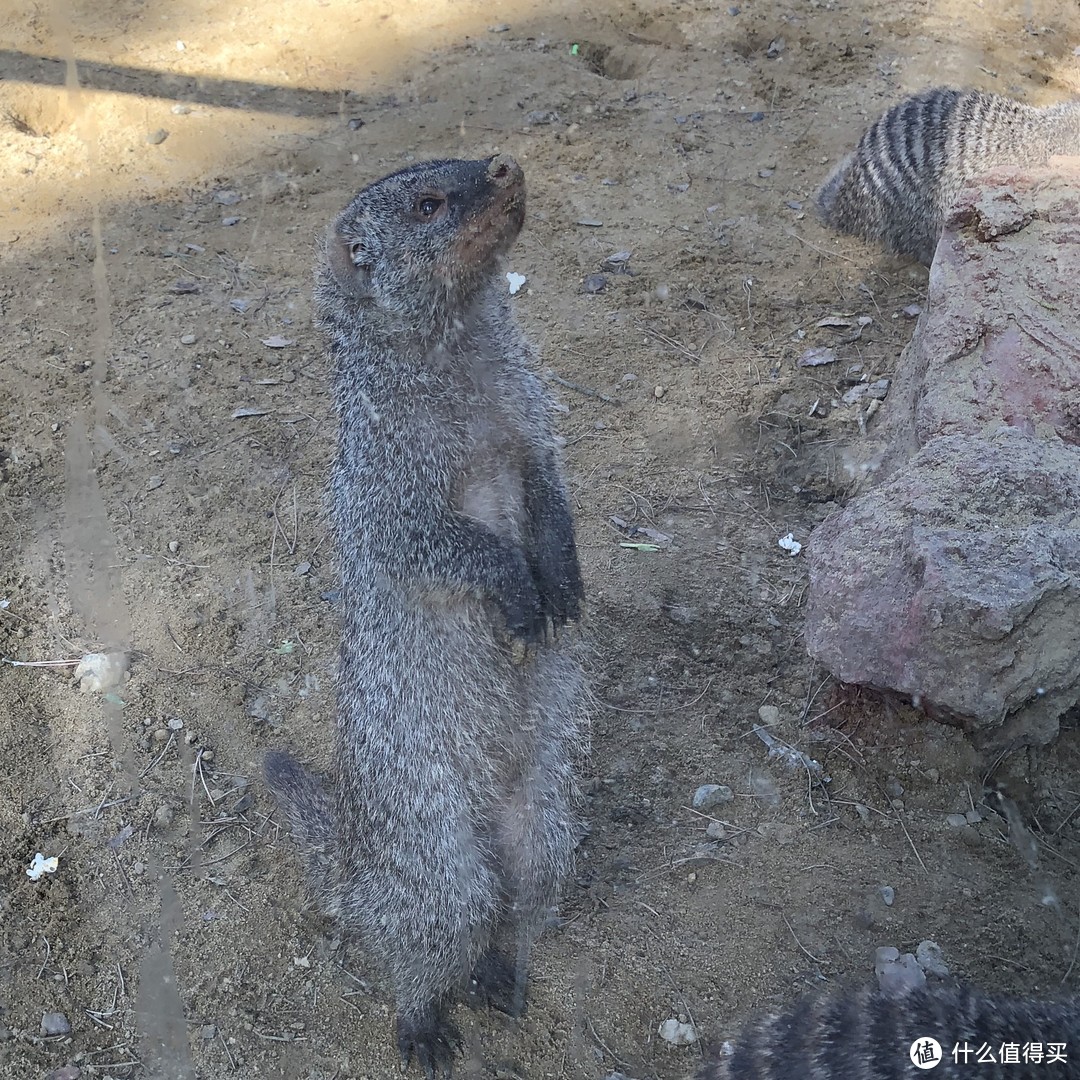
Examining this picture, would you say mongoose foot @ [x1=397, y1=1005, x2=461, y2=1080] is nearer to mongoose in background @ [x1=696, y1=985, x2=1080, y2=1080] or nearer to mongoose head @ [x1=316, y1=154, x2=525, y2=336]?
mongoose in background @ [x1=696, y1=985, x2=1080, y2=1080]

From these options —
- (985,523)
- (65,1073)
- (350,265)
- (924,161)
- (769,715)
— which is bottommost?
(65,1073)

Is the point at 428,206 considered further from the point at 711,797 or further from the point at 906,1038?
the point at 906,1038

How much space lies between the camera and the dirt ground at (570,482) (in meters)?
2.65

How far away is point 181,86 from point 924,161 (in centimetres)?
418

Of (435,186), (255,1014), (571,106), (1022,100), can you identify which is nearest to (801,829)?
(255,1014)

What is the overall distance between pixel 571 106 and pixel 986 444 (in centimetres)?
416

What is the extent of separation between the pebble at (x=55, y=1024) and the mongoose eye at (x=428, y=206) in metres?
2.22

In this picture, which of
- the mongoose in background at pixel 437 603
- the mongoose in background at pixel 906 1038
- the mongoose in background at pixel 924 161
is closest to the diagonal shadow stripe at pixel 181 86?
the mongoose in background at pixel 924 161

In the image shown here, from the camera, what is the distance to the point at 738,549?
12.0ft

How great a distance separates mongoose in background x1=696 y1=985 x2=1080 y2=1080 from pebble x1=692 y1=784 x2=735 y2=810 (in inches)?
38.4

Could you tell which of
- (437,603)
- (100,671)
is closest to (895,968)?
(437,603)

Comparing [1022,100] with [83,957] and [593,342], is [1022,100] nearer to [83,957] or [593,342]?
[593,342]

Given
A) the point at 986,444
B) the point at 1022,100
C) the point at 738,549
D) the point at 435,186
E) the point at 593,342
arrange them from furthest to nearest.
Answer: the point at 1022,100
the point at 593,342
the point at 738,549
the point at 986,444
the point at 435,186

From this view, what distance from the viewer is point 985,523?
251 cm
